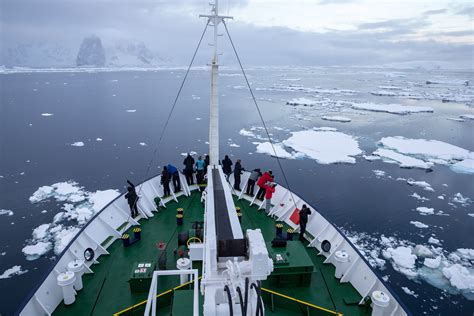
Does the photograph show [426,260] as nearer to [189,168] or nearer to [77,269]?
[189,168]

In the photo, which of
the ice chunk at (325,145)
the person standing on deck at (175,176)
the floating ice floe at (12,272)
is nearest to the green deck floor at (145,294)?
the person standing on deck at (175,176)

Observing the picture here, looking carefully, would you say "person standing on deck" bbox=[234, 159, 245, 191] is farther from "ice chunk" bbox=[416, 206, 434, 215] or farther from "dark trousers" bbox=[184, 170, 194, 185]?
"ice chunk" bbox=[416, 206, 434, 215]

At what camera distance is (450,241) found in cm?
1128

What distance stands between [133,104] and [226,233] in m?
37.1

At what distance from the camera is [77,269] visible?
5.07m

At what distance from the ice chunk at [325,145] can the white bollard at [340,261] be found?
14.0 meters

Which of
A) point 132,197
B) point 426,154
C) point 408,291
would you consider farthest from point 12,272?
point 426,154

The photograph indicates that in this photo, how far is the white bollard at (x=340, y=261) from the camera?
18.1 feet

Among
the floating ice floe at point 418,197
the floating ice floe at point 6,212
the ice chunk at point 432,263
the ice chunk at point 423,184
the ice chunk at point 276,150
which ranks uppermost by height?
the ice chunk at point 276,150

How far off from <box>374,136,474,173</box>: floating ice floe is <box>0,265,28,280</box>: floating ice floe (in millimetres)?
19199

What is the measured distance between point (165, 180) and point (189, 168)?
98cm

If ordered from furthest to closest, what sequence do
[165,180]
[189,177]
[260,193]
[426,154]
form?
[426,154] → [189,177] → [260,193] → [165,180]

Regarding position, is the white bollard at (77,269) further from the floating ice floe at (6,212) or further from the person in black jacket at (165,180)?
the floating ice floe at (6,212)

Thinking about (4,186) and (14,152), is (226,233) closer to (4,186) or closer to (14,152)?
(4,186)
